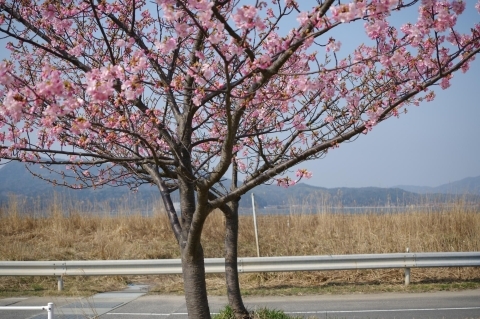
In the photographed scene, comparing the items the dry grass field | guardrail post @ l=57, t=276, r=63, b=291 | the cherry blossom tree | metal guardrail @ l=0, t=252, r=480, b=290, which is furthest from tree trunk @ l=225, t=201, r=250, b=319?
guardrail post @ l=57, t=276, r=63, b=291

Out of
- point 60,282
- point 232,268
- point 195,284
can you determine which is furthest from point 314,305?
point 60,282

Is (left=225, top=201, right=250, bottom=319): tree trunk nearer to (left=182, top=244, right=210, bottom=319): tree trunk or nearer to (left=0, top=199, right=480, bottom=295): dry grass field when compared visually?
(left=182, top=244, right=210, bottom=319): tree trunk

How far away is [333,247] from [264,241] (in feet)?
6.03

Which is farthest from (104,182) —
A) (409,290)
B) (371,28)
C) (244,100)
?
(409,290)

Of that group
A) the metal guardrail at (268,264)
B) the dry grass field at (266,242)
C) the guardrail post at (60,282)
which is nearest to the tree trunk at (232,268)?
the metal guardrail at (268,264)

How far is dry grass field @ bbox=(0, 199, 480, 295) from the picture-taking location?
1047 cm

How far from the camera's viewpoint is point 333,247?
12289mm

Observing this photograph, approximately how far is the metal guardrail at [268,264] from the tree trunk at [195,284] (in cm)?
536

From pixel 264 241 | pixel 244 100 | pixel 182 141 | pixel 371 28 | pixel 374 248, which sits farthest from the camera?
pixel 264 241

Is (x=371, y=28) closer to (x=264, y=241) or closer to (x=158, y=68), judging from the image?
(x=158, y=68)

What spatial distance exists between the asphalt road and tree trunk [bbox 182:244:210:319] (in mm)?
3346

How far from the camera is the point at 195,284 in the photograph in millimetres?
4391

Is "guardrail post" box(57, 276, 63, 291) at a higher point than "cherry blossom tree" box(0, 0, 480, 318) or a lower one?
lower

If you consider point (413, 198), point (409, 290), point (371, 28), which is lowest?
point (409, 290)
